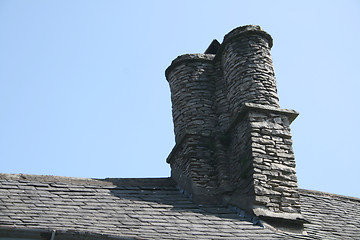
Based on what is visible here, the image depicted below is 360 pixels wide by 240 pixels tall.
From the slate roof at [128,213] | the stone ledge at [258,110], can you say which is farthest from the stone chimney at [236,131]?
the slate roof at [128,213]

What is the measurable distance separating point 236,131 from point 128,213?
2133mm

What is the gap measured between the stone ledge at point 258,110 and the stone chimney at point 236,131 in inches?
0.5

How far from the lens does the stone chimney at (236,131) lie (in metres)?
8.09

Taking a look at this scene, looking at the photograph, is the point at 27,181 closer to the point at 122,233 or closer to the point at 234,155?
the point at 122,233

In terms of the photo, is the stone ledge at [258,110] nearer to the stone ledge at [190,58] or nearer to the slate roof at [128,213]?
the slate roof at [128,213]

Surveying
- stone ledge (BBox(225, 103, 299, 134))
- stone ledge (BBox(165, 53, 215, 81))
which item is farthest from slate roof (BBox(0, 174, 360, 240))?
stone ledge (BBox(165, 53, 215, 81))

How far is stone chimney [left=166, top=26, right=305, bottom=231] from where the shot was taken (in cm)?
809

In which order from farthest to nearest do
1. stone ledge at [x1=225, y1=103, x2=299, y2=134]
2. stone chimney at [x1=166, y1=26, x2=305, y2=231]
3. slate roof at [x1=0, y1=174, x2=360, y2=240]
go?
stone ledge at [x1=225, y1=103, x2=299, y2=134], stone chimney at [x1=166, y1=26, x2=305, y2=231], slate roof at [x1=0, y1=174, x2=360, y2=240]

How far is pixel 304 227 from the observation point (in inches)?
313

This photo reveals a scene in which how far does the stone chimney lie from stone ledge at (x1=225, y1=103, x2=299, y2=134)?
14 mm

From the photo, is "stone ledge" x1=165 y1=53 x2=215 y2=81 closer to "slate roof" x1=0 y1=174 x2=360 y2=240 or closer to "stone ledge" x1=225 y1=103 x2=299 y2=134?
"stone ledge" x1=225 y1=103 x2=299 y2=134

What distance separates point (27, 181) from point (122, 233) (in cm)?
213

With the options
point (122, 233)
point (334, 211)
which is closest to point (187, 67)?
point (334, 211)

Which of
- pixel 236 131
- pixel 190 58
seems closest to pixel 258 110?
pixel 236 131
